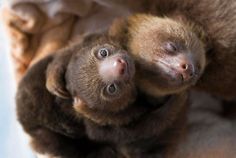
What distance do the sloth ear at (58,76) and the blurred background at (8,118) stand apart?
12.5 inches

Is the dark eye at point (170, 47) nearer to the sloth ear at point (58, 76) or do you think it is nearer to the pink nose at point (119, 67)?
the pink nose at point (119, 67)

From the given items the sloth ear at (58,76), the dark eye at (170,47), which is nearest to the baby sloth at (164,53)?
the dark eye at (170,47)

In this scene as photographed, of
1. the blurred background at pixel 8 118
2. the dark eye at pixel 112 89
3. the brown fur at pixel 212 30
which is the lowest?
the blurred background at pixel 8 118

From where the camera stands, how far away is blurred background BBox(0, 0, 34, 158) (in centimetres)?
163

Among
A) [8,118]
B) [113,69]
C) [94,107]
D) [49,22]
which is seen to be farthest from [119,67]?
[8,118]

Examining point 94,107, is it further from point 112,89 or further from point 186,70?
point 186,70

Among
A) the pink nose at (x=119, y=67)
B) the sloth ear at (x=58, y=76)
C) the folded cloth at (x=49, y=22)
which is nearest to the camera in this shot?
the pink nose at (x=119, y=67)

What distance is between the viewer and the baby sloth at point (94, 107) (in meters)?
1.26

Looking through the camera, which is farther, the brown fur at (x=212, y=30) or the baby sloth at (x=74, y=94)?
the brown fur at (x=212, y=30)

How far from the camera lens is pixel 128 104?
4.35 feet

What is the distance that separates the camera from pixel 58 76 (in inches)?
52.5

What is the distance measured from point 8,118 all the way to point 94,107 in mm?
485

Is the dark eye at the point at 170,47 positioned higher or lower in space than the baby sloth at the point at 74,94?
higher

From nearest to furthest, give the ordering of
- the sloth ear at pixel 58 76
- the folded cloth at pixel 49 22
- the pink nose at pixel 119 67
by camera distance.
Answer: the pink nose at pixel 119 67
the sloth ear at pixel 58 76
the folded cloth at pixel 49 22
